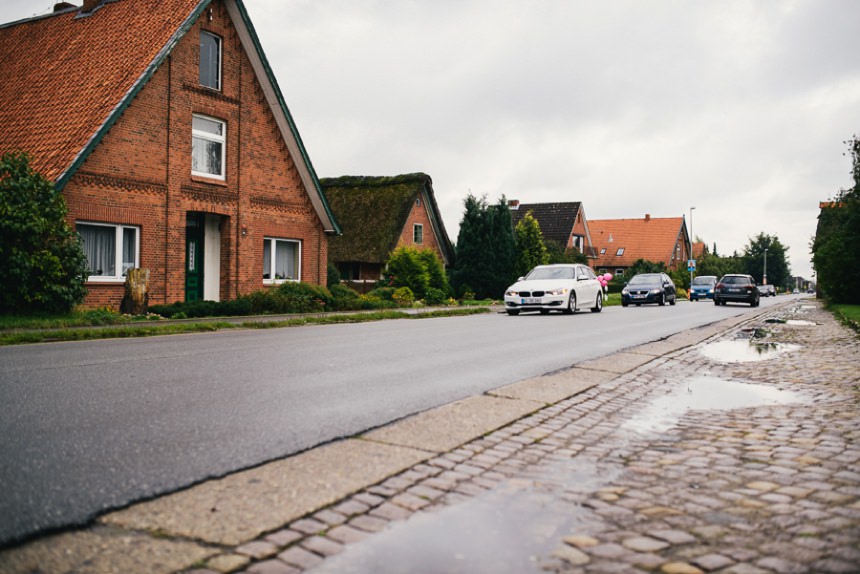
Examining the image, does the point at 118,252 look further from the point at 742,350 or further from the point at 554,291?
the point at 742,350

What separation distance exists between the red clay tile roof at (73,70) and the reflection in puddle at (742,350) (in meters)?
15.1

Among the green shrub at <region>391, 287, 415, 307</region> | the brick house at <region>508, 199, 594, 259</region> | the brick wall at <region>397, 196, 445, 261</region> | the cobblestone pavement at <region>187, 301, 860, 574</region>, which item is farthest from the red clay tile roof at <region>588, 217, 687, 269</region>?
the cobblestone pavement at <region>187, 301, 860, 574</region>

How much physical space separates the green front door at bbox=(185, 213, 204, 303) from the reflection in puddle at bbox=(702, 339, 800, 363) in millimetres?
15757

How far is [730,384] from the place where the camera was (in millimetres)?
8180

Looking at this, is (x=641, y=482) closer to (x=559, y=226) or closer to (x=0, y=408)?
(x=0, y=408)

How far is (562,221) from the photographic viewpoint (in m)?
71.9

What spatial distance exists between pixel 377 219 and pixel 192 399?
3376 cm

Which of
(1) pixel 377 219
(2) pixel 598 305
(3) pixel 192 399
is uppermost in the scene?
(1) pixel 377 219

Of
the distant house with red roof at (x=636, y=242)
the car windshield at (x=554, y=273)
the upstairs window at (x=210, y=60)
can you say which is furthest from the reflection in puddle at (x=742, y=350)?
the distant house with red roof at (x=636, y=242)

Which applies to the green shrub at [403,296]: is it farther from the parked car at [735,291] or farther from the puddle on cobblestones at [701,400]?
the puddle on cobblestones at [701,400]

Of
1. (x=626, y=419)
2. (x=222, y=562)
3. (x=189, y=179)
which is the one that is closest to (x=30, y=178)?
(x=189, y=179)

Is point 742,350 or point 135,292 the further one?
point 135,292

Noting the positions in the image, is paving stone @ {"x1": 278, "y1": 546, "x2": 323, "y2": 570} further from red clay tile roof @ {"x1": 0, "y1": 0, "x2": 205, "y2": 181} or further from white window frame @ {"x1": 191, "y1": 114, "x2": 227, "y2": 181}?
white window frame @ {"x1": 191, "y1": 114, "x2": 227, "y2": 181}

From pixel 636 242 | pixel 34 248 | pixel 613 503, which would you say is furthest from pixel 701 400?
pixel 636 242
